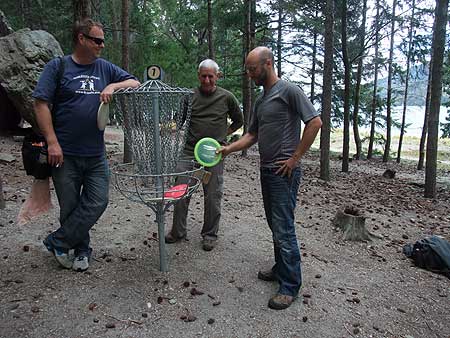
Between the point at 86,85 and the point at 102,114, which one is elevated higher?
the point at 86,85

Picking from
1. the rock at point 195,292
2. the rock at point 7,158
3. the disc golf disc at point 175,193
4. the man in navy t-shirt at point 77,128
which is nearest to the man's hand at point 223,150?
the disc golf disc at point 175,193

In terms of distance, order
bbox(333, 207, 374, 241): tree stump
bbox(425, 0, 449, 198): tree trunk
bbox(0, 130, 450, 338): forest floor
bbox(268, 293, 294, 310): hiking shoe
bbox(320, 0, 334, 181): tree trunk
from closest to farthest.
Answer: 1. bbox(0, 130, 450, 338): forest floor
2. bbox(268, 293, 294, 310): hiking shoe
3. bbox(333, 207, 374, 241): tree stump
4. bbox(425, 0, 449, 198): tree trunk
5. bbox(320, 0, 334, 181): tree trunk

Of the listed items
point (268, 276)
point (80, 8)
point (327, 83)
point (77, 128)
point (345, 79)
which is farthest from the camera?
point (345, 79)

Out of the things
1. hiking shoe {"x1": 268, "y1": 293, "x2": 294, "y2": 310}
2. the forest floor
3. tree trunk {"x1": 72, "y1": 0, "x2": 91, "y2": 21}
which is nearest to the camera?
the forest floor

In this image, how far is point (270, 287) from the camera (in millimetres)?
3234

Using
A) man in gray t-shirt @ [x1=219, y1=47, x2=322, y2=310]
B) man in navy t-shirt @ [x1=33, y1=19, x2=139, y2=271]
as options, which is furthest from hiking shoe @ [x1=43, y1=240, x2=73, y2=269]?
man in gray t-shirt @ [x1=219, y1=47, x2=322, y2=310]

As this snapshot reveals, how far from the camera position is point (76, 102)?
2.86m

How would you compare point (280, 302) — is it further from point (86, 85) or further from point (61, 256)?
point (86, 85)

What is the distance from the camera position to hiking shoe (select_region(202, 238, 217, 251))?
3.89 m

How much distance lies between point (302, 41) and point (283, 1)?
4.96 meters

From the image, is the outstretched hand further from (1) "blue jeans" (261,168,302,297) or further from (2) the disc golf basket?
(1) "blue jeans" (261,168,302,297)

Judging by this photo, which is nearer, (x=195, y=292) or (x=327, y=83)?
(x=195, y=292)

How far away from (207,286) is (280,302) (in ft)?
2.08

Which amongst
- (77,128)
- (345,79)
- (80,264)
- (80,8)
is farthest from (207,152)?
(345,79)
